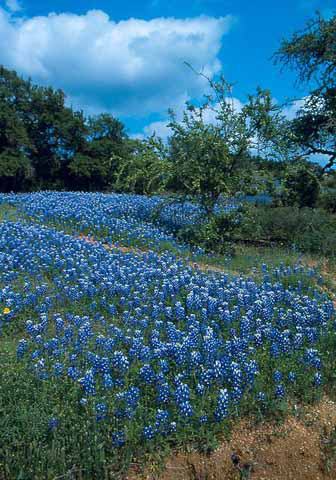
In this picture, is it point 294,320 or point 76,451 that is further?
point 294,320

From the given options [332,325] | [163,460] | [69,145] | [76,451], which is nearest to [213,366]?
[163,460]

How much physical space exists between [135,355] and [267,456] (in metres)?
1.48

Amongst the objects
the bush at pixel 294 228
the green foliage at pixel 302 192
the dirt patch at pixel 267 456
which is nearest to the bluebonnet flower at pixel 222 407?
the dirt patch at pixel 267 456

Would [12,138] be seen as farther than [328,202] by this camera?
Yes

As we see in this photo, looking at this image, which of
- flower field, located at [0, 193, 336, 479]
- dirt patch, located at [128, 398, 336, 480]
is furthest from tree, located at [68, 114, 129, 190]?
dirt patch, located at [128, 398, 336, 480]

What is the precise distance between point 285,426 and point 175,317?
1897 mm

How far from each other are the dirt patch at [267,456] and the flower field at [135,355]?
13 cm

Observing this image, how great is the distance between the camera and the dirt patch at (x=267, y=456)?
3895mm

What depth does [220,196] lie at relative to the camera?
1184 cm

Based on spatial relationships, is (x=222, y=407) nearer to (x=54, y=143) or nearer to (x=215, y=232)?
(x=215, y=232)

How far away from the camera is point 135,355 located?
470cm

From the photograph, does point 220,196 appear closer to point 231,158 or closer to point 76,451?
point 231,158

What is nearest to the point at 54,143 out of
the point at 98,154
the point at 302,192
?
the point at 98,154

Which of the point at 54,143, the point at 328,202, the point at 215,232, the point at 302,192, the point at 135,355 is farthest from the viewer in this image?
the point at 54,143
